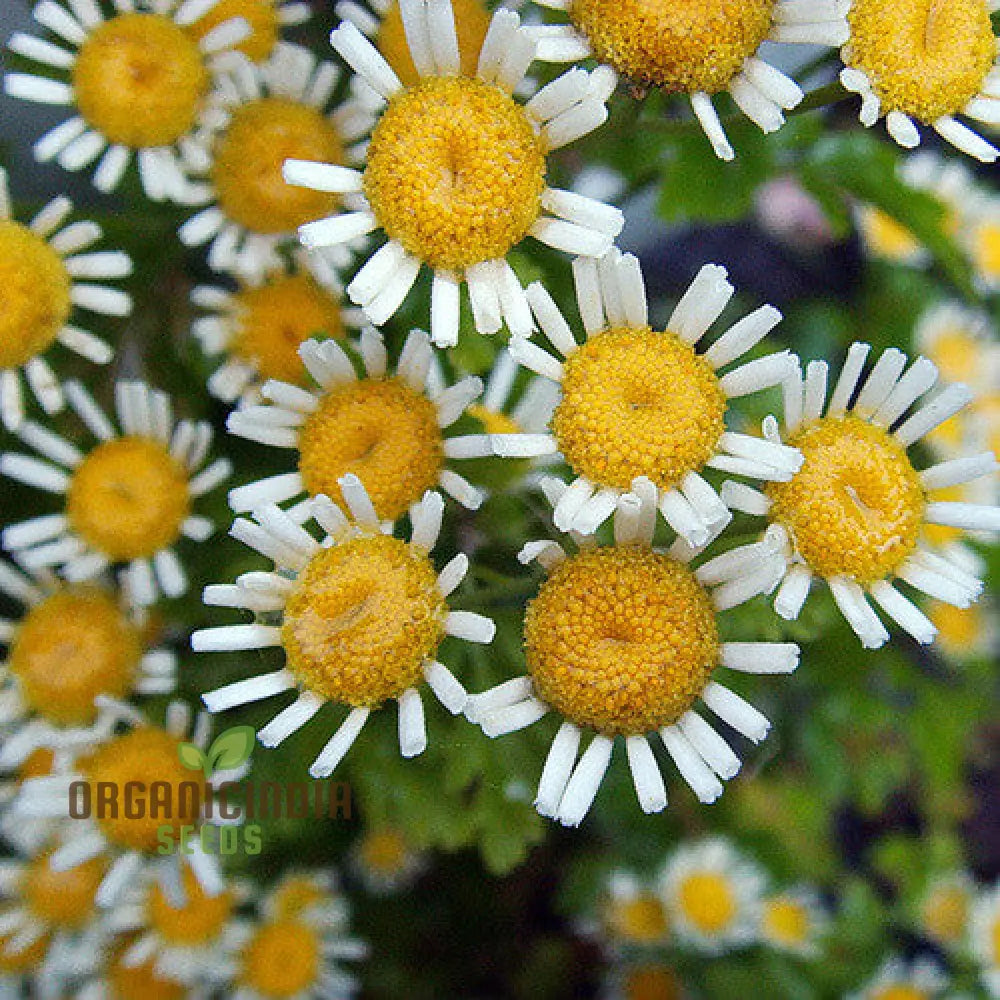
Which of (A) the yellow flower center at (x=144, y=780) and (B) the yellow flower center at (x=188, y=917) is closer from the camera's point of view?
(A) the yellow flower center at (x=144, y=780)

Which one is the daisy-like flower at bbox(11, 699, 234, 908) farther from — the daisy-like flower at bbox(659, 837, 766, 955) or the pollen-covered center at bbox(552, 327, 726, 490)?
the daisy-like flower at bbox(659, 837, 766, 955)

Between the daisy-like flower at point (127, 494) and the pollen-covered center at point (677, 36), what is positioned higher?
the pollen-covered center at point (677, 36)

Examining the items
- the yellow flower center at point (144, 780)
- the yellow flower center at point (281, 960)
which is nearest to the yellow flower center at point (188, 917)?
the yellow flower center at point (281, 960)

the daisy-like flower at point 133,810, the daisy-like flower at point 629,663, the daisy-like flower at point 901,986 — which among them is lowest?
the daisy-like flower at point 901,986

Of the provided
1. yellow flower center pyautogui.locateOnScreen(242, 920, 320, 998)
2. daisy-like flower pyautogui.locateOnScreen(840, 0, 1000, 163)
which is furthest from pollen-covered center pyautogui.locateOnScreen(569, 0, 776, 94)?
yellow flower center pyautogui.locateOnScreen(242, 920, 320, 998)

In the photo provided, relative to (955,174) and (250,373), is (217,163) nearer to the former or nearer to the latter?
(250,373)

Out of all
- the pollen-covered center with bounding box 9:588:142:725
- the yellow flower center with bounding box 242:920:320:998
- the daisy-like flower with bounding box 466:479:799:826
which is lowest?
the yellow flower center with bounding box 242:920:320:998

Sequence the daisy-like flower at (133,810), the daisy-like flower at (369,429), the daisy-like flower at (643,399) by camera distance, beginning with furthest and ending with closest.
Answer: the daisy-like flower at (133,810) < the daisy-like flower at (369,429) < the daisy-like flower at (643,399)

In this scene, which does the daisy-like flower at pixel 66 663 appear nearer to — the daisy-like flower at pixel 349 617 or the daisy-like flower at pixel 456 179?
the daisy-like flower at pixel 349 617
